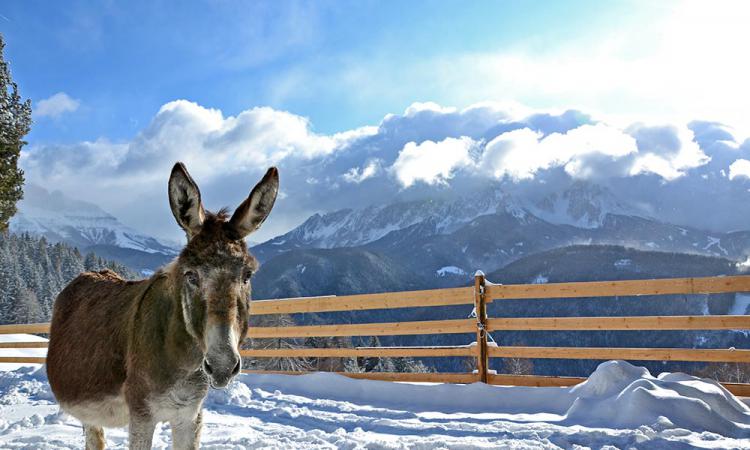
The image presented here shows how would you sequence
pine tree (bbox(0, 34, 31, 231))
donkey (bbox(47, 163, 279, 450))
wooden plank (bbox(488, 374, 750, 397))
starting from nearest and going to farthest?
donkey (bbox(47, 163, 279, 450)) → wooden plank (bbox(488, 374, 750, 397)) → pine tree (bbox(0, 34, 31, 231))

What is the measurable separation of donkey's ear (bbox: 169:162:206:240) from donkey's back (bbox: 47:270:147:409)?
925mm

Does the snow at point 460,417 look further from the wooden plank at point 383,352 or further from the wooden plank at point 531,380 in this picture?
the wooden plank at point 383,352

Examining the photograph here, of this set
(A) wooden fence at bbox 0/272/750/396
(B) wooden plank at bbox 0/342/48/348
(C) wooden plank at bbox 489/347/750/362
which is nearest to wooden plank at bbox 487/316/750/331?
(A) wooden fence at bbox 0/272/750/396

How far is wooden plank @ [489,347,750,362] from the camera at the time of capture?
655 cm

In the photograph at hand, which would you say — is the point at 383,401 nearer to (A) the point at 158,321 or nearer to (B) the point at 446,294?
(B) the point at 446,294

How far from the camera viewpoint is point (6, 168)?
11.4m

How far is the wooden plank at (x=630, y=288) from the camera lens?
21.2 ft

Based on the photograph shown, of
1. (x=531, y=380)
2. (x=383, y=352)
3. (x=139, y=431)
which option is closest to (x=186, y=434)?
(x=139, y=431)

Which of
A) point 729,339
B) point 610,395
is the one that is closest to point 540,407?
point 610,395

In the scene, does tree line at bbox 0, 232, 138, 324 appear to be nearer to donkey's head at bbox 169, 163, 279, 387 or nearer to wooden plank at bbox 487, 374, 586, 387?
wooden plank at bbox 487, 374, 586, 387

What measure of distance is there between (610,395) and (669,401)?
2.54 feet

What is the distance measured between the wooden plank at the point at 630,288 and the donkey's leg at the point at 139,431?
5.89m

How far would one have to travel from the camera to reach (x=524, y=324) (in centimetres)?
795

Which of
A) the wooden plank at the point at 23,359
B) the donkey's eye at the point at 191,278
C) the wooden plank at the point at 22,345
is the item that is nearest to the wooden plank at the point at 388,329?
the donkey's eye at the point at 191,278
